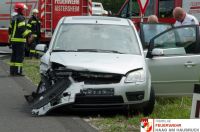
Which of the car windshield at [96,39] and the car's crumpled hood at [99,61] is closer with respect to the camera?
the car's crumpled hood at [99,61]

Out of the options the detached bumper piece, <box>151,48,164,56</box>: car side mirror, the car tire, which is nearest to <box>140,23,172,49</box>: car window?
<box>151,48,164,56</box>: car side mirror

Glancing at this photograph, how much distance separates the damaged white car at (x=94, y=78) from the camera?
8.93 m

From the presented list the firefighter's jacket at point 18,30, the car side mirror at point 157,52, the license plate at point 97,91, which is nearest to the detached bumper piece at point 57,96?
the license plate at point 97,91

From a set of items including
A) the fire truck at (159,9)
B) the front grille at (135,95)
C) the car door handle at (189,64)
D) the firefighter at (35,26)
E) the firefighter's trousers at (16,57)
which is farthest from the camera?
the fire truck at (159,9)

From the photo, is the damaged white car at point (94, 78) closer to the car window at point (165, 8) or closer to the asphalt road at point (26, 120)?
the asphalt road at point (26, 120)

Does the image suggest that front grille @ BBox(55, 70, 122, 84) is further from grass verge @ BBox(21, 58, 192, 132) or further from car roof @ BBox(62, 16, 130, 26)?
car roof @ BBox(62, 16, 130, 26)

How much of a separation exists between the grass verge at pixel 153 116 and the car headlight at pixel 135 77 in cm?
59

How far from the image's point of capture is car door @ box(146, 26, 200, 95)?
10180 mm

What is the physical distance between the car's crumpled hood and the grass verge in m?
0.76

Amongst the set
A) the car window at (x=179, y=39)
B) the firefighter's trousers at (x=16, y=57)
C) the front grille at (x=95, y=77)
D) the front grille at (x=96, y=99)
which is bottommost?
the firefighter's trousers at (x=16, y=57)

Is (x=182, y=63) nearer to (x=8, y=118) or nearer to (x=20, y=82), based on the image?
(x=8, y=118)

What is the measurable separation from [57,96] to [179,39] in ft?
9.12

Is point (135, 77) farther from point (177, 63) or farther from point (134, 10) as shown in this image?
point (134, 10)

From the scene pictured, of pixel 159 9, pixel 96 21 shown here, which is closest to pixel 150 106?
pixel 96 21
